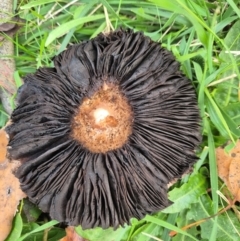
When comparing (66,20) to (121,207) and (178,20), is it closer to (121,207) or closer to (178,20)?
(178,20)

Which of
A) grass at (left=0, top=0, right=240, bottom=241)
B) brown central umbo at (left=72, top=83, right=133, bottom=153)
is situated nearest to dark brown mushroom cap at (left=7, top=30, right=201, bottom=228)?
brown central umbo at (left=72, top=83, right=133, bottom=153)

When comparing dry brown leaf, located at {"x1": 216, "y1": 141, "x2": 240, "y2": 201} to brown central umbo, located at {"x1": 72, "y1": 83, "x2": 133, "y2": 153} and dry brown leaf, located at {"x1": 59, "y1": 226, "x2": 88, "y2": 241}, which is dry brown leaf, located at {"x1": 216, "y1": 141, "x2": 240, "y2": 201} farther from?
dry brown leaf, located at {"x1": 59, "y1": 226, "x2": 88, "y2": 241}

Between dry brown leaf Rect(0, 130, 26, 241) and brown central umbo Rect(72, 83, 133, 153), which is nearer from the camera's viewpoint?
brown central umbo Rect(72, 83, 133, 153)

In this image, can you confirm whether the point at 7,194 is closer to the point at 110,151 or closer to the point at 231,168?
the point at 110,151

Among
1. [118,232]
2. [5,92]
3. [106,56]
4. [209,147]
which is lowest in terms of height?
[118,232]

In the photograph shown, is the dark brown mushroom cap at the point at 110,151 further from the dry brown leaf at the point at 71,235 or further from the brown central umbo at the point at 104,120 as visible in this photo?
the dry brown leaf at the point at 71,235

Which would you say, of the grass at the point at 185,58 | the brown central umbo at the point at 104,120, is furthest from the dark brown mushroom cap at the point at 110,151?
the grass at the point at 185,58

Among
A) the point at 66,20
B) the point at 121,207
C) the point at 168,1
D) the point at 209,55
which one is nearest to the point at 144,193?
the point at 121,207
